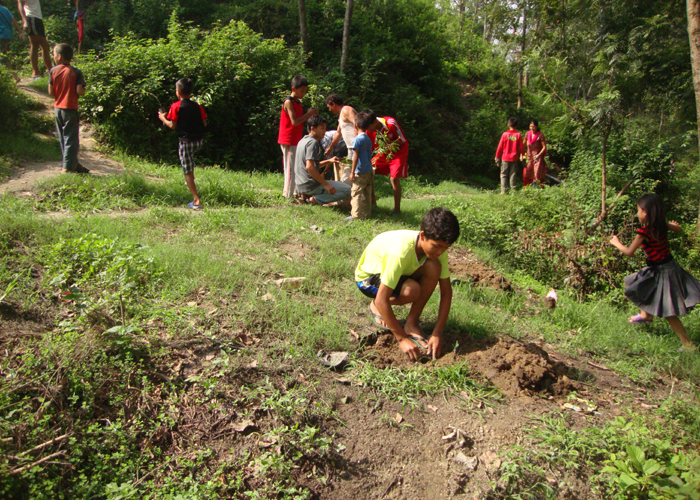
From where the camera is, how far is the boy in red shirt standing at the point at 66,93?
6305 mm

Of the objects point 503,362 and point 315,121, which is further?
point 315,121

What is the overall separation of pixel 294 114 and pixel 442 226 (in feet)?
14.5

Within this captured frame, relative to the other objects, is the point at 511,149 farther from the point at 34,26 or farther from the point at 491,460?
the point at 34,26

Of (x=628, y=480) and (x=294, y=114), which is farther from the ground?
(x=294, y=114)

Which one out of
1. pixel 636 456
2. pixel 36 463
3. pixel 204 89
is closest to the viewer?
pixel 36 463

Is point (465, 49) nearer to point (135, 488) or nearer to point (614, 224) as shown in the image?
point (614, 224)

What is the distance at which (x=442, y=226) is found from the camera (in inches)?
129

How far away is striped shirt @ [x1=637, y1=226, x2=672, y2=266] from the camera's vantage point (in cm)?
469

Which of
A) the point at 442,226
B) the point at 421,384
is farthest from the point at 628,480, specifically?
the point at 442,226

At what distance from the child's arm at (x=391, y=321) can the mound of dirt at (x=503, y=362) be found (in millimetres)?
112

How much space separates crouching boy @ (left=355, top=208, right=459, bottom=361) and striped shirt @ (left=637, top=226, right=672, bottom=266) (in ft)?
7.73

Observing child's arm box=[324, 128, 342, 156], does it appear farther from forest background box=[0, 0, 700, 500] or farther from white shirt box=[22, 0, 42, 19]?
white shirt box=[22, 0, 42, 19]

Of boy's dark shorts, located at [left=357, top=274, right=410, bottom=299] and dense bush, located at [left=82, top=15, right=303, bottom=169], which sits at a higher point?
dense bush, located at [left=82, top=15, right=303, bottom=169]

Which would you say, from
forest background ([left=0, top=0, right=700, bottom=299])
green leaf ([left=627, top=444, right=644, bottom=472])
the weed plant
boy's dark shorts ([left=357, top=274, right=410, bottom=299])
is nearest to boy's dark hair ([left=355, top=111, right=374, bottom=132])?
forest background ([left=0, top=0, right=700, bottom=299])
